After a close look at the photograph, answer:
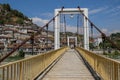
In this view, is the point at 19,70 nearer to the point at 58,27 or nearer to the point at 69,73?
the point at 69,73

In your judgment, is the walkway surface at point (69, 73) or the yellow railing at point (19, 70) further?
the walkway surface at point (69, 73)

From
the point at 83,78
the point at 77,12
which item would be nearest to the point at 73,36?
the point at 77,12

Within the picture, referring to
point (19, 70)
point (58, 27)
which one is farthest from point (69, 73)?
point (58, 27)

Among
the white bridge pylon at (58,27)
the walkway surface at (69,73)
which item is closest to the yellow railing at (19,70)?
the walkway surface at (69,73)

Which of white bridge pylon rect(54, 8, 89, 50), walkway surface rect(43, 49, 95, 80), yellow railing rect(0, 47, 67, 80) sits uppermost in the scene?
white bridge pylon rect(54, 8, 89, 50)

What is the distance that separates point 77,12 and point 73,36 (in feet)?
137

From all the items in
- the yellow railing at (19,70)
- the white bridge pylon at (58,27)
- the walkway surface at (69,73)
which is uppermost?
the white bridge pylon at (58,27)

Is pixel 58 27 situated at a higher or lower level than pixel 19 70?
higher

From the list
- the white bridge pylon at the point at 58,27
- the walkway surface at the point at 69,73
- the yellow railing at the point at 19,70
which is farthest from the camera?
the white bridge pylon at the point at 58,27

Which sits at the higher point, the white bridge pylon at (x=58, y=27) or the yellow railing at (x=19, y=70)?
the white bridge pylon at (x=58, y=27)

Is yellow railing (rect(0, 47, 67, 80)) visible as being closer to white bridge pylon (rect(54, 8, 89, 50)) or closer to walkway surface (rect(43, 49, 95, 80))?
walkway surface (rect(43, 49, 95, 80))

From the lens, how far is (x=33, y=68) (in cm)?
1072

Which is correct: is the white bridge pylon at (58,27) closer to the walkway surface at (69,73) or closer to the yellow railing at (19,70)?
the walkway surface at (69,73)

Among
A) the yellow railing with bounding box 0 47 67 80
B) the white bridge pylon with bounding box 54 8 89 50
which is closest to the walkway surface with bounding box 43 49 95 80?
the yellow railing with bounding box 0 47 67 80
